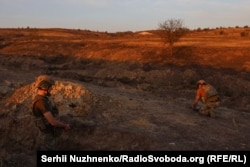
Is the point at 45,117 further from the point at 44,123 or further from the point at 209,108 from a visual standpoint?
the point at 209,108

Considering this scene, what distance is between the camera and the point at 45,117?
7.45 metres

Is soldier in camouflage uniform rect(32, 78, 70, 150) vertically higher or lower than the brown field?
higher

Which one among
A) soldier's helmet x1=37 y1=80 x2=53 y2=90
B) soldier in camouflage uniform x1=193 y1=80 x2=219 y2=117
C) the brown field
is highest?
soldier's helmet x1=37 y1=80 x2=53 y2=90

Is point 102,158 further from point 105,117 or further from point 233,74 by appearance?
point 233,74

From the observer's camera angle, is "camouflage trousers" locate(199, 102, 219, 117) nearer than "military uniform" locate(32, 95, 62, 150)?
No

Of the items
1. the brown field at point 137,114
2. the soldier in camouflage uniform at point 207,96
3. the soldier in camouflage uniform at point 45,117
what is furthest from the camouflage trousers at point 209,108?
the soldier in camouflage uniform at point 45,117

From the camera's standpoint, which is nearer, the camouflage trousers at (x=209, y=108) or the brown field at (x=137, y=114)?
the brown field at (x=137, y=114)

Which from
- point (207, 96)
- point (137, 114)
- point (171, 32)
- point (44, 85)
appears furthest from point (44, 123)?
point (171, 32)

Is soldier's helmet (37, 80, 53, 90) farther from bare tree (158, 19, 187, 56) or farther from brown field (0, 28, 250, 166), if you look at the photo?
bare tree (158, 19, 187, 56)

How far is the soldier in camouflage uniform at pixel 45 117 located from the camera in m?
7.32

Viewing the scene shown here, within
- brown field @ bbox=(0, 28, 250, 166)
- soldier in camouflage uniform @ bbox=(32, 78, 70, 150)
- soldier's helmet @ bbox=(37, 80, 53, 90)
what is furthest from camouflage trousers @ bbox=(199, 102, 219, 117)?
soldier's helmet @ bbox=(37, 80, 53, 90)

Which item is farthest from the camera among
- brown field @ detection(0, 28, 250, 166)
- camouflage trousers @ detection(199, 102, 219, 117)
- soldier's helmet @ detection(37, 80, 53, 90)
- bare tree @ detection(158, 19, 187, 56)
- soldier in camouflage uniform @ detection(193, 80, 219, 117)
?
bare tree @ detection(158, 19, 187, 56)

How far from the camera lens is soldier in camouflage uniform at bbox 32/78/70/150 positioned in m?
7.32

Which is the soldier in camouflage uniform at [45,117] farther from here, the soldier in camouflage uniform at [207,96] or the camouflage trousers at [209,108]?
the camouflage trousers at [209,108]
